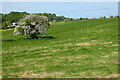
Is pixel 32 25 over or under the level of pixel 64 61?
over

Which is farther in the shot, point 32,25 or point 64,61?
point 32,25

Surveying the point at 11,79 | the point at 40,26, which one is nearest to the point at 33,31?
the point at 40,26

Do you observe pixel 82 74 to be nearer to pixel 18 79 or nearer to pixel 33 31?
pixel 18 79

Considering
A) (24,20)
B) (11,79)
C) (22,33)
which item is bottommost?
(11,79)

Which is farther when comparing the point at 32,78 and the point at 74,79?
the point at 32,78

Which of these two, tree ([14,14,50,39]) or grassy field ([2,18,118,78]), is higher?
tree ([14,14,50,39])

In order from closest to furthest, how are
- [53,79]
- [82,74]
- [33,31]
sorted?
[53,79]
[82,74]
[33,31]

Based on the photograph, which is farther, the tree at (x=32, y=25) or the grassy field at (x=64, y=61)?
the tree at (x=32, y=25)

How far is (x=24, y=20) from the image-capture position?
176ft

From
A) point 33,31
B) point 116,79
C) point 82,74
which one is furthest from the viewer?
point 33,31

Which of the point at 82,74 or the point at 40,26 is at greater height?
the point at 40,26

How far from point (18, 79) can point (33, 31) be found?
4042cm

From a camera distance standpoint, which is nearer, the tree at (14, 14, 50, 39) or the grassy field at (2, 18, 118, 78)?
the grassy field at (2, 18, 118, 78)

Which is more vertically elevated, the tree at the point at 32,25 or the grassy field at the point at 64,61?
the tree at the point at 32,25
